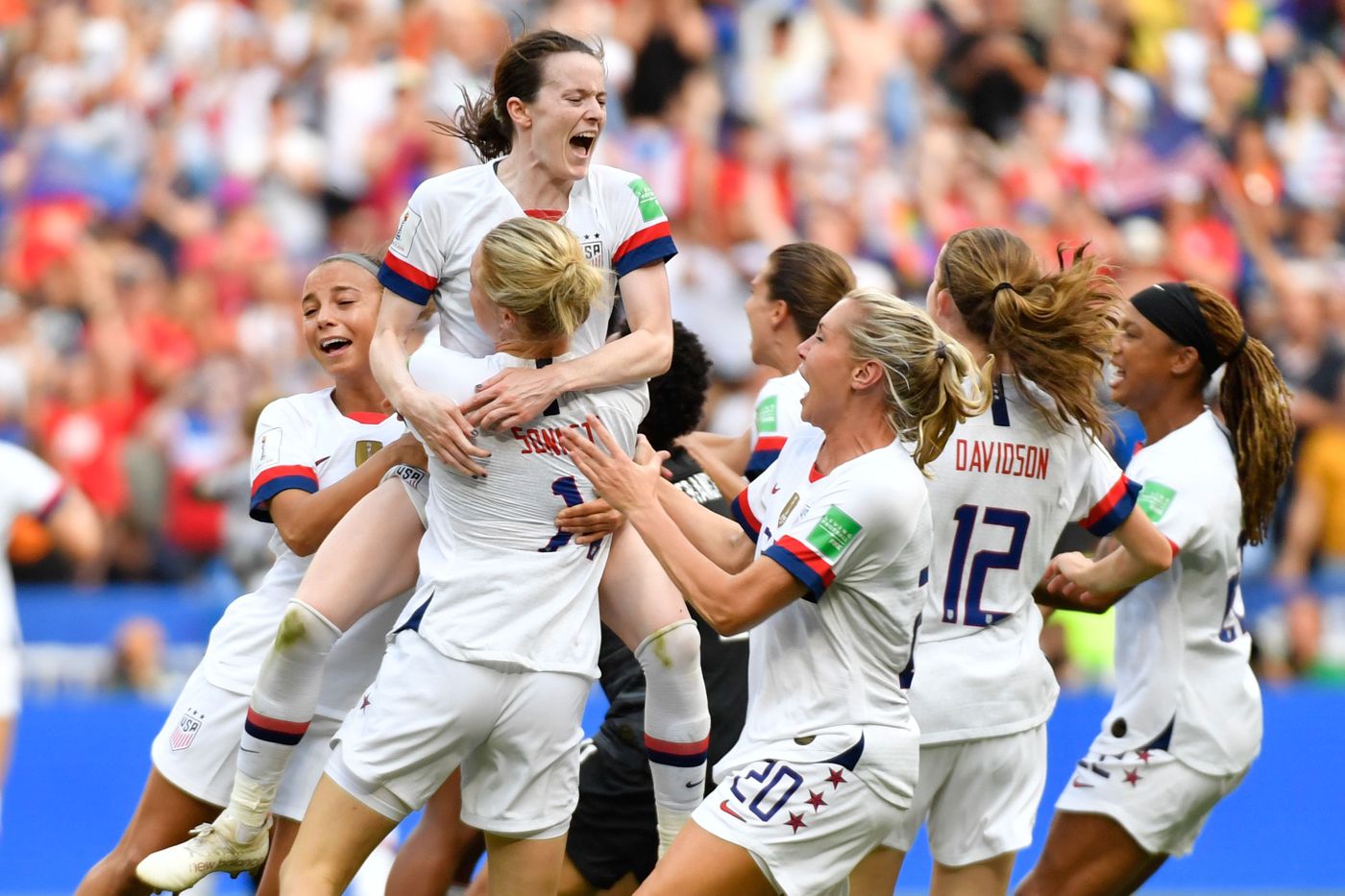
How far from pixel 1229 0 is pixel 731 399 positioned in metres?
6.18

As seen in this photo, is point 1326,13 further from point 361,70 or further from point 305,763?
point 305,763

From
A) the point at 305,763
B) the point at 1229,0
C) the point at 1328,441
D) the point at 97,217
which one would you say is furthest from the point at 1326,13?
the point at 305,763

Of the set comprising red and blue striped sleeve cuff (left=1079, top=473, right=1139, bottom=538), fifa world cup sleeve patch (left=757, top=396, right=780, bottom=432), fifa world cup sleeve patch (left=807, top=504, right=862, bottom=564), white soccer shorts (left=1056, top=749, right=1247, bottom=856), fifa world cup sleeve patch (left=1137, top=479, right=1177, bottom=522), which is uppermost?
fifa world cup sleeve patch (left=807, top=504, right=862, bottom=564)

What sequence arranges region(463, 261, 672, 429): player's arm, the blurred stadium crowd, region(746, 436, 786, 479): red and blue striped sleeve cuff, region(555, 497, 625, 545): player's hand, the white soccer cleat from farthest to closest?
the blurred stadium crowd → region(746, 436, 786, 479): red and blue striped sleeve cuff → the white soccer cleat → region(555, 497, 625, 545): player's hand → region(463, 261, 672, 429): player's arm

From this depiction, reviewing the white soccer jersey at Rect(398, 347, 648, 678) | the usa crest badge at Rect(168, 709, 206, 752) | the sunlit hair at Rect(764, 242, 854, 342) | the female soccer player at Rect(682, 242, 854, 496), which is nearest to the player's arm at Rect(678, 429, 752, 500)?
the female soccer player at Rect(682, 242, 854, 496)

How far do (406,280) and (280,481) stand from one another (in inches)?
32.9

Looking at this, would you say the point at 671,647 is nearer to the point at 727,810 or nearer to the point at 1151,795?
the point at 727,810

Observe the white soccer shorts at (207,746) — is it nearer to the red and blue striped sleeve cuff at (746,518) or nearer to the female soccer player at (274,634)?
the female soccer player at (274,634)

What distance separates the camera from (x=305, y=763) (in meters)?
5.45

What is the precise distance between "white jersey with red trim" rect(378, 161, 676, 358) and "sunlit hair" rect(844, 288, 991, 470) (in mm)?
732

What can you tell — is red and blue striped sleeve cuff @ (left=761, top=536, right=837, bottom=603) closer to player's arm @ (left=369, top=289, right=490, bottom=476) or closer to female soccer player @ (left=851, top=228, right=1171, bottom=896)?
female soccer player @ (left=851, top=228, right=1171, bottom=896)

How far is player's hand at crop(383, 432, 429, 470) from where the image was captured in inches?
195

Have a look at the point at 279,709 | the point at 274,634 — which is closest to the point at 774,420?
the point at 274,634

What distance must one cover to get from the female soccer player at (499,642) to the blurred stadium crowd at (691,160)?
6305mm
